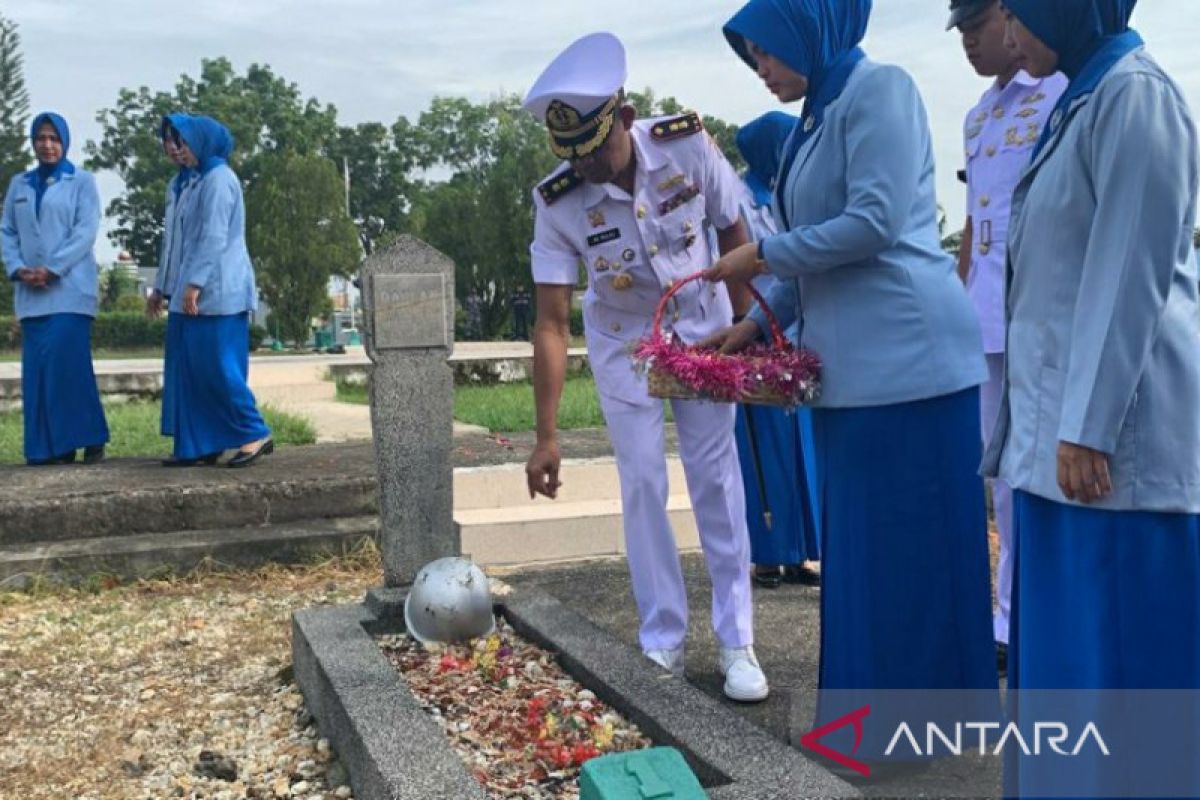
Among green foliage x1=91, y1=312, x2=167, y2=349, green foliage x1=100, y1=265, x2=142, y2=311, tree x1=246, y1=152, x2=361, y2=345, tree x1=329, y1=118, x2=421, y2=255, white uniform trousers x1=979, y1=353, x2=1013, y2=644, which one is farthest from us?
tree x1=329, y1=118, x2=421, y2=255

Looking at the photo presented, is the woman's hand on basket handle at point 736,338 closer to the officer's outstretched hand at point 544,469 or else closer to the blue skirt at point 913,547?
the blue skirt at point 913,547

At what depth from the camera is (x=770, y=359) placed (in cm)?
263

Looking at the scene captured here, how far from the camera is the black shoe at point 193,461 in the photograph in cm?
597

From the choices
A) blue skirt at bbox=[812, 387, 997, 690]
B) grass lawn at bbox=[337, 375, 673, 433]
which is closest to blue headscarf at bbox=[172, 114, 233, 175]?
grass lawn at bbox=[337, 375, 673, 433]

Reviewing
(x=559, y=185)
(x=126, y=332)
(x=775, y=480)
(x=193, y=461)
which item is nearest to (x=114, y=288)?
(x=126, y=332)

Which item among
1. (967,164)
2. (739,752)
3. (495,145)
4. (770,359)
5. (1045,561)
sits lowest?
(739,752)

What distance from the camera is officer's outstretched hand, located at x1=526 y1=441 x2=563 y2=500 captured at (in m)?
3.38

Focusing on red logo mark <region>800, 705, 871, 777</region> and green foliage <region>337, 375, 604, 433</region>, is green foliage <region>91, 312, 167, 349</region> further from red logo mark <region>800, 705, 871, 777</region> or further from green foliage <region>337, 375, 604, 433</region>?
→ red logo mark <region>800, 705, 871, 777</region>

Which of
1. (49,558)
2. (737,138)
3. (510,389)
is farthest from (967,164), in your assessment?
(510,389)

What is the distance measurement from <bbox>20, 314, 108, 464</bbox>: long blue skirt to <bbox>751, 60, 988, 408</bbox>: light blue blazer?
4820mm

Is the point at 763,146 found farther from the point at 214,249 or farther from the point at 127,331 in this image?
the point at 127,331

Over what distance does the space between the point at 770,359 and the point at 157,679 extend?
8.32ft

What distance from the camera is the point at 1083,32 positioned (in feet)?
6.30

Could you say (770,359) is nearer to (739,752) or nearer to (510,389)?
(739,752)
